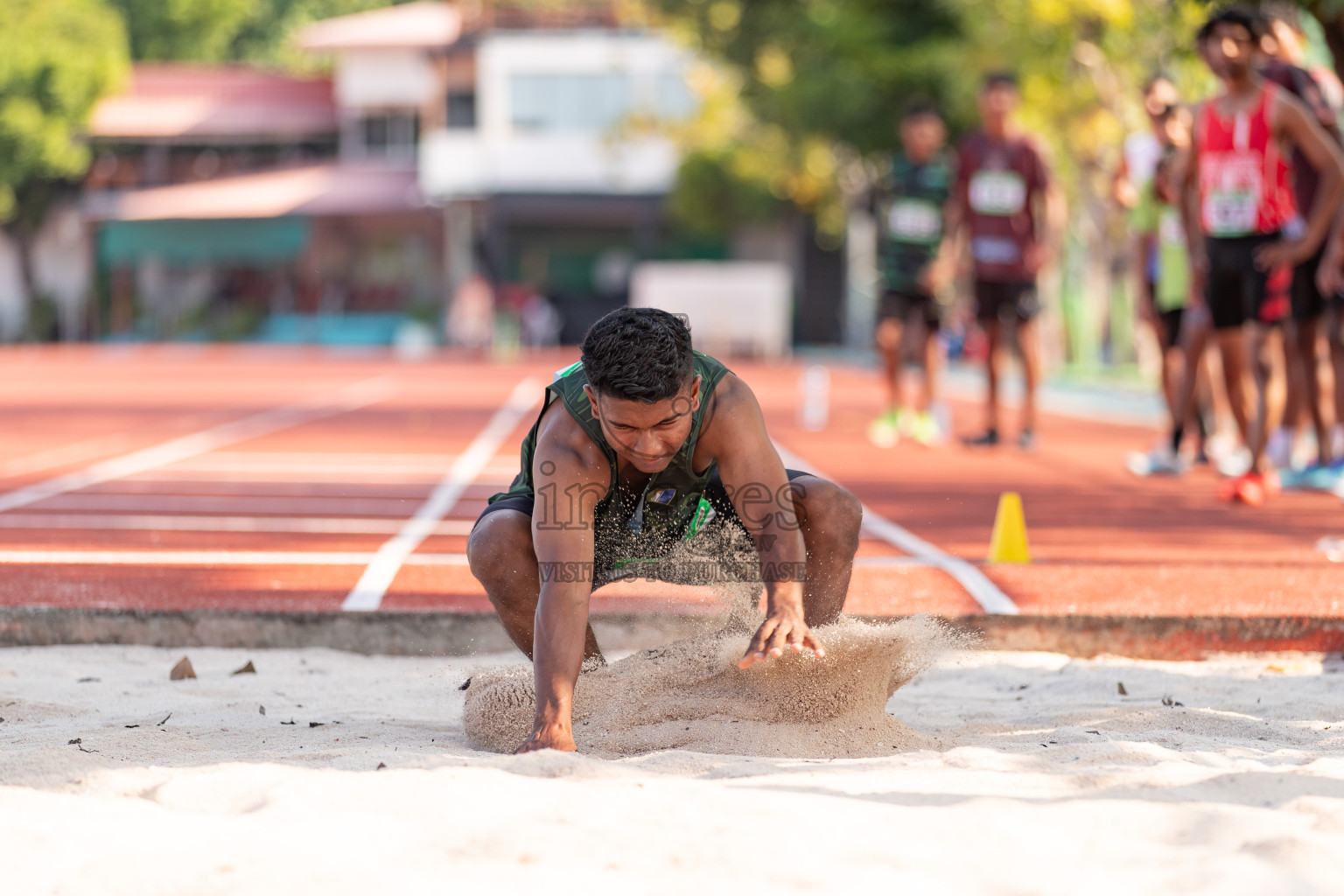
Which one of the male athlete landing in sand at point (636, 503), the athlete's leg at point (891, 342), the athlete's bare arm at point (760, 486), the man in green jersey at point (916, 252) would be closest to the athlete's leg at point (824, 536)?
the male athlete landing in sand at point (636, 503)

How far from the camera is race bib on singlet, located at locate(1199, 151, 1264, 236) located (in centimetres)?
768

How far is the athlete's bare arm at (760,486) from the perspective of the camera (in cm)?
348

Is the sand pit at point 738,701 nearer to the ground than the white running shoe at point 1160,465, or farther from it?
farther from it

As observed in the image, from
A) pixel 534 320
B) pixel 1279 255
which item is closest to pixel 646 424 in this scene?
pixel 1279 255

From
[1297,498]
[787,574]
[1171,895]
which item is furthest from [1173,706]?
[1297,498]

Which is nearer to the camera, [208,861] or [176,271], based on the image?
[208,861]

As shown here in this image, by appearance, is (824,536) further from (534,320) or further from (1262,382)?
(534,320)

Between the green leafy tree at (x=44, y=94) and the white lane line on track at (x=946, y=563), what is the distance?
37819mm

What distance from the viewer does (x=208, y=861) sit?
2.49m

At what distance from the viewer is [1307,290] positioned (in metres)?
7.79

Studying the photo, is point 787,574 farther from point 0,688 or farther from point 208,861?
point 0,688

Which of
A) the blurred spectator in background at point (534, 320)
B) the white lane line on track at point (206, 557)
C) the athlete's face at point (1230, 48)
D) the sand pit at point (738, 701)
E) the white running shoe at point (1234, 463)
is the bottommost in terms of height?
the blurred spectator in background at point (534, 320)

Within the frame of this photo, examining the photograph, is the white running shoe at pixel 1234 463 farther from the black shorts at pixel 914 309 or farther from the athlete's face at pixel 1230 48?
the athlete's face at pixel 1230 48

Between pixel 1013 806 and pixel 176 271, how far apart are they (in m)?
43.3
